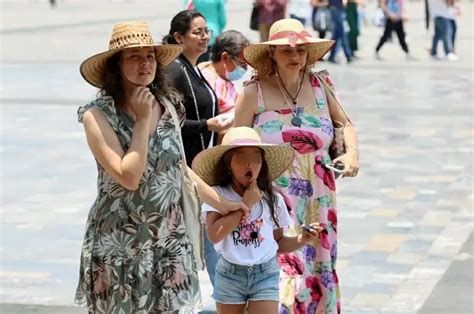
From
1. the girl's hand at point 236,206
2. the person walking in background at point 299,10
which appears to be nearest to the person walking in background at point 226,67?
the girl's hand at point 236,206

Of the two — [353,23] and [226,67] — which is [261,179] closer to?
[226,67]

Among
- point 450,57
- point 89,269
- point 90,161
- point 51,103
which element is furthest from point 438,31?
point 89,269

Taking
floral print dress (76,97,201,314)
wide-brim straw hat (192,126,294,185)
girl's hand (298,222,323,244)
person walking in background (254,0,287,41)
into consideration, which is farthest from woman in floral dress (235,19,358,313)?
person walking in background (254,0,287,41)

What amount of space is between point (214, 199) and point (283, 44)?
3.15 feet

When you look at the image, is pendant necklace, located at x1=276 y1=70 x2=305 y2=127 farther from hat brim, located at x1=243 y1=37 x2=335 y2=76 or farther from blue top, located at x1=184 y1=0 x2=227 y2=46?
blue top, located at x1=184 y1=0 x2=227 y2=46

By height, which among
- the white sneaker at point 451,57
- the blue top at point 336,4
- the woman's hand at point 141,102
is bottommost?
the white sneaker at point 451,57

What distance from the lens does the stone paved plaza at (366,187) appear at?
7.83m

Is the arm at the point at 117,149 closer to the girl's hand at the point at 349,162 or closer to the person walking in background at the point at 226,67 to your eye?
the girl's hand at the point at 349,162

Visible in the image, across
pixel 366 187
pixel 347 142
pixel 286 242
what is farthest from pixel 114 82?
pixel 366 187

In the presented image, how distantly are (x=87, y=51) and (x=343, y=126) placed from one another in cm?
1823

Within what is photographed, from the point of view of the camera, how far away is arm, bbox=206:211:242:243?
17.3 ft

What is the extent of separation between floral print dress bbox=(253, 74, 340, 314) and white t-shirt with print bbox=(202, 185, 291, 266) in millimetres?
448

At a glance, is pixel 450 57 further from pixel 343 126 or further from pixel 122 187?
pixel 122 187

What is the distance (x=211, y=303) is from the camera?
7449 mm
